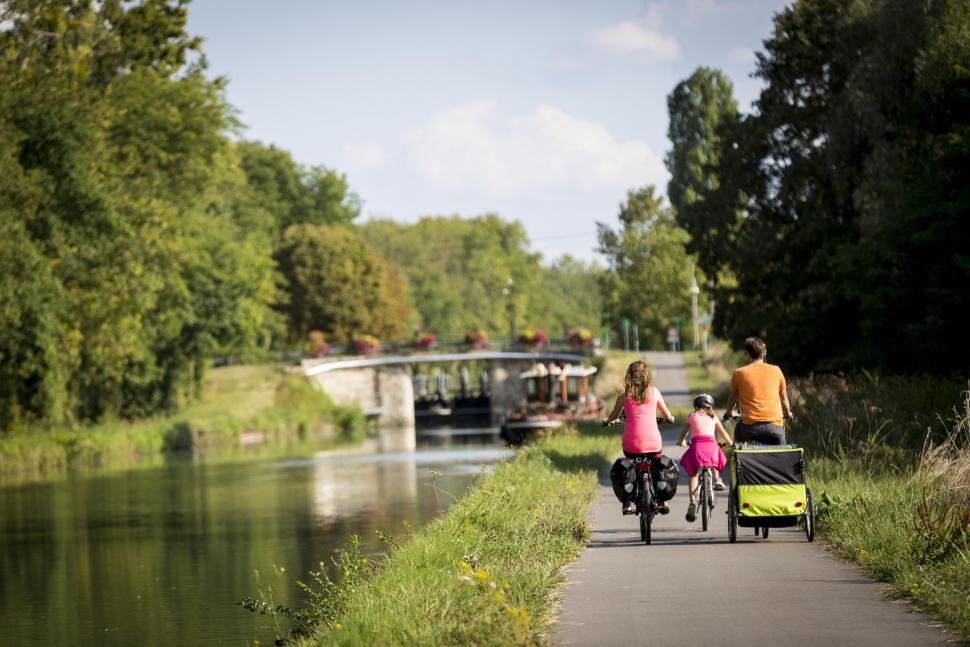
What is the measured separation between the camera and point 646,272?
9844cm

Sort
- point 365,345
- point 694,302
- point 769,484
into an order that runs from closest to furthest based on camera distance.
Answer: point 769,484
point 365,345
point 694,302

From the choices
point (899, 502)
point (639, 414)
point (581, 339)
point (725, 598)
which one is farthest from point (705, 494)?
point (581, 339)

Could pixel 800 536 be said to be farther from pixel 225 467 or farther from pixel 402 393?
pixel 402 393

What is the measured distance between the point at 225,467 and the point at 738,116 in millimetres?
19987

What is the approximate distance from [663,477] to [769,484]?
119 centimetres

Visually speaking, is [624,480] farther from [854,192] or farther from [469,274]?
[469,274]

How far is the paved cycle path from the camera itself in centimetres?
920

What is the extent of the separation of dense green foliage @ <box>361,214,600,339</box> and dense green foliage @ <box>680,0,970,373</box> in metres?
87.2

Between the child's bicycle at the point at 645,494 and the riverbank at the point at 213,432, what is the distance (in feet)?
107

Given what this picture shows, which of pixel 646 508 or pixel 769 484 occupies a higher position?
pixel 769 484

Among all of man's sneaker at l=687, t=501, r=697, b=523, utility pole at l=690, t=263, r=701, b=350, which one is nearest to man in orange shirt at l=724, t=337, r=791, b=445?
man's sneaker at l=687, t=501, r=697, b=523

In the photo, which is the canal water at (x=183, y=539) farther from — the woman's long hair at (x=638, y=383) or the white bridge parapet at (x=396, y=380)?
the white bridge parapet at (x=396, y=380)

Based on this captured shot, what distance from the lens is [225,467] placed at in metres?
47.9

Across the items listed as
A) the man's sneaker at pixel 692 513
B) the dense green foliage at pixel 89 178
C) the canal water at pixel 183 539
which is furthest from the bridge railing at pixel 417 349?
the man's sneaker at pixel 692 513
